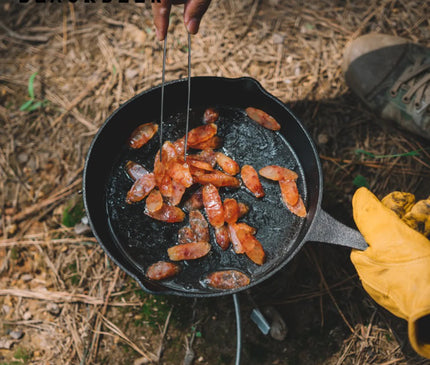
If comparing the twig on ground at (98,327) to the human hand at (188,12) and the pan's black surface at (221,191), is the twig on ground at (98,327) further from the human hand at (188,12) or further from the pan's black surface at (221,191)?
the human hand at (188,12)

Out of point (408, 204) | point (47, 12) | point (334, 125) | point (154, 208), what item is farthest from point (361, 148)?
point (47, 12)

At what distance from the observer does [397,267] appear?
5.94 feet

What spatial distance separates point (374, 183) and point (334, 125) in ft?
1.95

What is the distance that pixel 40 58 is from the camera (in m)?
3.36

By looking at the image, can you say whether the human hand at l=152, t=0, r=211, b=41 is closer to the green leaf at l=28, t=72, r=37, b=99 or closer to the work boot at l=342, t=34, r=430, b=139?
the work boot at l=342, t=34, r=430, b=139

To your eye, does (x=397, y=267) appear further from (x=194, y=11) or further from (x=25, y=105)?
(x=25, y=105)

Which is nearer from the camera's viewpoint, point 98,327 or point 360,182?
point 98,327

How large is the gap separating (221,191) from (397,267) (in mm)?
1166

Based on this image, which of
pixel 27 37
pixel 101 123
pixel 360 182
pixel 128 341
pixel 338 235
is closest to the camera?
pixel 338 235

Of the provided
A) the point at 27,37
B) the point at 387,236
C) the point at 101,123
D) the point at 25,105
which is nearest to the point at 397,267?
the point at 387,236

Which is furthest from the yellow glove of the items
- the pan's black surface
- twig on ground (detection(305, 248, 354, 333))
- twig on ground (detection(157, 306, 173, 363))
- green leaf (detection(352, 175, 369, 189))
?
twig on ground (detection(157, 306, 173, 363))

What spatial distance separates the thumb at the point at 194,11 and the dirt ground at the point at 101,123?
4.05 feet

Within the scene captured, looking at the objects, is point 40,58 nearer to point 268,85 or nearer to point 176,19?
point 176,19

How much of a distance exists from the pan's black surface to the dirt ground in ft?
1.40
